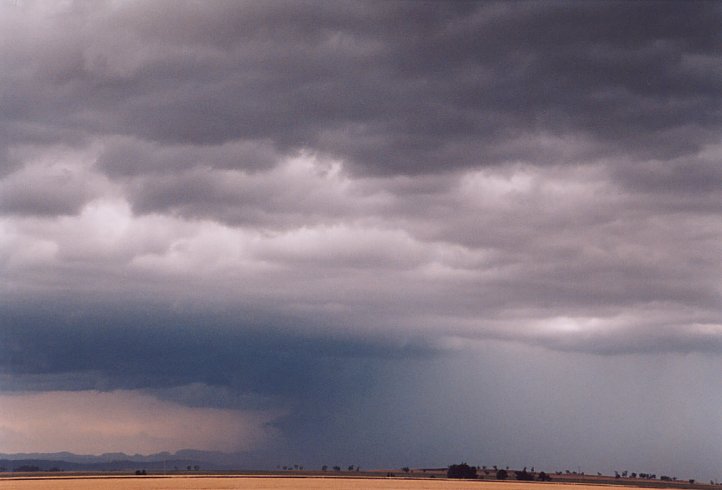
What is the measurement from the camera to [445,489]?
160125mm

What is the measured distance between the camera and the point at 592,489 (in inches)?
7643

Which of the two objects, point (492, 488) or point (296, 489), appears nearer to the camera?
point (296, 489)

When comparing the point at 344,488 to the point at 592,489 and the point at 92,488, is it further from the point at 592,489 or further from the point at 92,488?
the point at 592,489

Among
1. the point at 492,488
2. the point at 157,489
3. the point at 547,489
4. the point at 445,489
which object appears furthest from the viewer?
the point at 547,489

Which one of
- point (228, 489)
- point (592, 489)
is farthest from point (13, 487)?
point (592, 489)

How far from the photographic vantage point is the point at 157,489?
148 meters

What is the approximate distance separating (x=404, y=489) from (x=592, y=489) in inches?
2077

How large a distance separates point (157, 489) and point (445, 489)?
52.0 m

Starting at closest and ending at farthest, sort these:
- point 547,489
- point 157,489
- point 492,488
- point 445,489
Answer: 1. point 157,489
2. point 445,489
3. point 492,488
4. point 547,489

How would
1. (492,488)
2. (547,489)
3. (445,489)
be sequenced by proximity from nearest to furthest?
1. (445,489)
2. (492,488)
3. (547,489)

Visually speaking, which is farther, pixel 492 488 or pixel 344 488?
pixel 492 488

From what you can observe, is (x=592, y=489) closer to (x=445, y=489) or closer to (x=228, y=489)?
(x=445, y=489)

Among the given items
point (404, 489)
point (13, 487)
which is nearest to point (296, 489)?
point (404, 489)

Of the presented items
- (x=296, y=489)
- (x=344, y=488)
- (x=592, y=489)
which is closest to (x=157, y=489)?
(x=296, y=489)
